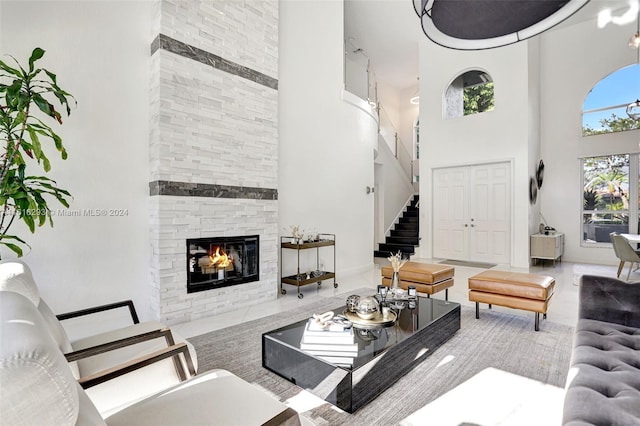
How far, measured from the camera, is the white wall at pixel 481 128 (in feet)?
22.9

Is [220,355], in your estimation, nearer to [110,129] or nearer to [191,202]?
[191,202]

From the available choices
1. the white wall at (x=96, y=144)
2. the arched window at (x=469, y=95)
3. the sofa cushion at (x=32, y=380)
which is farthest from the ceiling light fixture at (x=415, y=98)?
the sofa cushion at (x=32, y=380)

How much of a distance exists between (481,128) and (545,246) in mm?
2867

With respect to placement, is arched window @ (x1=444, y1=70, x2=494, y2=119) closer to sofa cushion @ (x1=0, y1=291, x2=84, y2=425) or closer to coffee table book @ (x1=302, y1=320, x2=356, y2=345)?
coffee table book @ (x1=302, y1=320, x2=356, y2=345)

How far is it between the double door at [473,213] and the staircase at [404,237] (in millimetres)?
680

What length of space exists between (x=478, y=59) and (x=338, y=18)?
3537 millimetres

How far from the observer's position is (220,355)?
9.24ft

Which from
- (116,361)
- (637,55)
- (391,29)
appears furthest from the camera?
(391,29)

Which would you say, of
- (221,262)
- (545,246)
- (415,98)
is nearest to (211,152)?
(221,262)

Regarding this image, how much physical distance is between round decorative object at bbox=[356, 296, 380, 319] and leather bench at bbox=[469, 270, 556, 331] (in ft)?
5.29

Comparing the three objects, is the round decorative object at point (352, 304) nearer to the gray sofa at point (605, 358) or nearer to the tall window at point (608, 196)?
the gray sofa at point (605, 358)

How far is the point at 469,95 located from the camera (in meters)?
7.82

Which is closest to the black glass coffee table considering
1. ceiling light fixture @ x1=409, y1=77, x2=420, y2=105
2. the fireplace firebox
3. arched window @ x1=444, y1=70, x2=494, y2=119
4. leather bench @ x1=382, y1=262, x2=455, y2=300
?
leather bench @ x1=382, y1=262, x2=455, y2=300

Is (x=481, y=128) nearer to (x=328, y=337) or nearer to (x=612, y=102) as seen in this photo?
(x=612, y=102)
